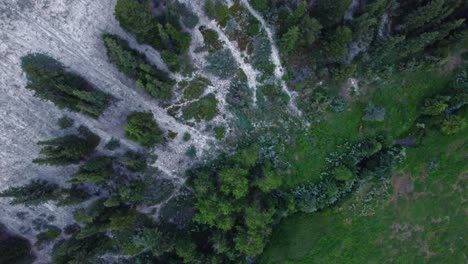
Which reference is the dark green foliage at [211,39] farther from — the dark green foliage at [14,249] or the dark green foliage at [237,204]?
the dark green foliage at [14,249]

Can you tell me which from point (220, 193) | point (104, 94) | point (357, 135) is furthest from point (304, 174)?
point (104, 94)

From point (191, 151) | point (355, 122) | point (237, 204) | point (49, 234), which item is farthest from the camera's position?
point (355, 122)

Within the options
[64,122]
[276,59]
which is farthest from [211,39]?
[64,122]

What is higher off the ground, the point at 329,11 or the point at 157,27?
the point at 329,11

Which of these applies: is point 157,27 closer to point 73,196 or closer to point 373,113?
point 73,196

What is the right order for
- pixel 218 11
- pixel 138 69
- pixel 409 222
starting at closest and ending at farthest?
1. pixel 138 69
2. pixel 218 11
3. pixel 409 222

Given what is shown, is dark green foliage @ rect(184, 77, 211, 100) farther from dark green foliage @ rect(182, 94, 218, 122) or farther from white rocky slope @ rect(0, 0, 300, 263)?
white rocky slope @ rect(0, 0, 300, 263)

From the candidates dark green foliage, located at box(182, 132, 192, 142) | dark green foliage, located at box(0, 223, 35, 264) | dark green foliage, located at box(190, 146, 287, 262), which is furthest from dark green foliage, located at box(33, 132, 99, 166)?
dark green foliage, located at box(190, 146, 287, 262)

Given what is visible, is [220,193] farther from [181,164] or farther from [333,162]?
[333,162]
